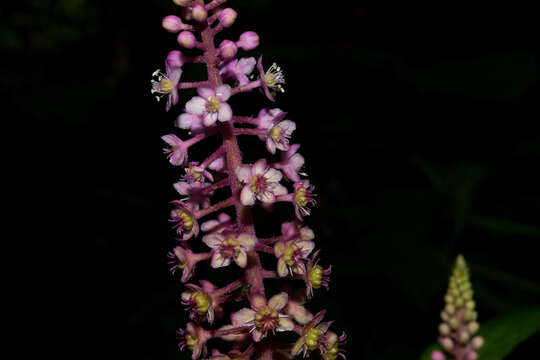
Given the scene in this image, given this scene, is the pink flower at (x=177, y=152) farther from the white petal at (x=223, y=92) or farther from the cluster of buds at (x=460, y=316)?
the cluster of buds at (x=460, y=316)

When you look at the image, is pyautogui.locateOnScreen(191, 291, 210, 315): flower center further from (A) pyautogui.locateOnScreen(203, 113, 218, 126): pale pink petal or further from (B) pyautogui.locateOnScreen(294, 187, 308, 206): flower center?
(A) pyautogui.locateOnScreen(203, 113, 218, 126): pale pink petal

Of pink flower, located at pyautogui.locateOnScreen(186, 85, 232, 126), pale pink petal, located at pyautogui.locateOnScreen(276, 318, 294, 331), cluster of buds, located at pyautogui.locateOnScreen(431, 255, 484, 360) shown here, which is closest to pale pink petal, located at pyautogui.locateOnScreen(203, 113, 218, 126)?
pink flower, located at pyautogui.locateOnScreen(186, 85, 232, 126)

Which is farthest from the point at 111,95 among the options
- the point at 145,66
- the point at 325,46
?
the point at 325,46

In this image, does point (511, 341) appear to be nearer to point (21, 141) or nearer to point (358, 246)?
point (358, 246)

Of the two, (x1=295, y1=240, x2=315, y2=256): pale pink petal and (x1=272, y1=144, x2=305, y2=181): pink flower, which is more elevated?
(x1=272, y1=144, x2=305, y2=181): pink flower

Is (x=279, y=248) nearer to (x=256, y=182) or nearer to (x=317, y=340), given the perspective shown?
(x=256, y=182)

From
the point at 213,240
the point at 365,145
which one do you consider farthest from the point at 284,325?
the point at 365,145

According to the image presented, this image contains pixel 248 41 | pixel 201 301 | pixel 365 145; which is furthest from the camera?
pixel 365 145
